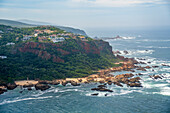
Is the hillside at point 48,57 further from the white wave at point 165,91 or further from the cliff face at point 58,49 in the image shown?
the white wave at point 165,91

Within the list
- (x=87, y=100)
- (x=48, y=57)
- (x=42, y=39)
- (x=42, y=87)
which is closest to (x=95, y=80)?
(x=42, y=87)

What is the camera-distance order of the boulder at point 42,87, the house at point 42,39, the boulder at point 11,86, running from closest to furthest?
the boulder at point 11,86, the boulder at point 42,87, the house at point 42,39

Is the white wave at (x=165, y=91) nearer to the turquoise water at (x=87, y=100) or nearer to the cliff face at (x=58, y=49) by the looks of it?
the turquoise water at (x=87, y=100)

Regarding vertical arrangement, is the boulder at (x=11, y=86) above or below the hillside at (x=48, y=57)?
below

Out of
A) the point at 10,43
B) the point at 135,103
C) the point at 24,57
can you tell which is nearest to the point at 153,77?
the point at 135,103

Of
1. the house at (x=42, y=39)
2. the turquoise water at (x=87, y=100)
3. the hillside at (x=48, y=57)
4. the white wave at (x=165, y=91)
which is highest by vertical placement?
the house at (x=42, y=39)

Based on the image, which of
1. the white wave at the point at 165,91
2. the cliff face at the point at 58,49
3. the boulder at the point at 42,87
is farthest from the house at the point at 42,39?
the white wave at the point at 165,91

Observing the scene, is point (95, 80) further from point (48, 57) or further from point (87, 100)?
point (48, 57)

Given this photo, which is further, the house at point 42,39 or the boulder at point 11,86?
the house at point 42,39

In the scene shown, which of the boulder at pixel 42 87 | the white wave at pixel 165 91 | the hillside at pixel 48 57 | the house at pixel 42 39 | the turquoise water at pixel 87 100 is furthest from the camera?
the house at pixel 42 39

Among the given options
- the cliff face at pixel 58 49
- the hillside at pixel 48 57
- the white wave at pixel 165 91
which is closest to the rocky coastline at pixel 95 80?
the hillside at pixel 48 57
